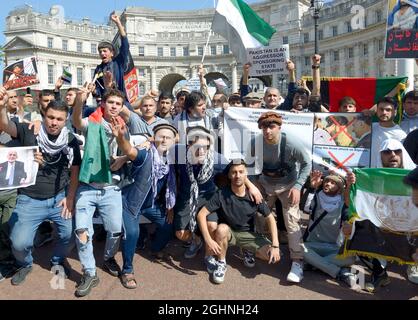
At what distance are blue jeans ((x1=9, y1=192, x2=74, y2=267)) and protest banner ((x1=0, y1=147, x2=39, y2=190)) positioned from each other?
0.68 ft

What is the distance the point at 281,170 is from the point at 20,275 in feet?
11.1

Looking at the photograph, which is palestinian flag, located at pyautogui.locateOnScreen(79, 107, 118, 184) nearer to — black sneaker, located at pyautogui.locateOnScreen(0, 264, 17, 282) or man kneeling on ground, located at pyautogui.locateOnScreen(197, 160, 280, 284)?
man kneeling on ground, located at pyautogui.locateOnScreen(197, 160, 280, 284)

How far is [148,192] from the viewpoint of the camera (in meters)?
4.59

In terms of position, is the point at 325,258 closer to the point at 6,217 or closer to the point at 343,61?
the point at 6,217

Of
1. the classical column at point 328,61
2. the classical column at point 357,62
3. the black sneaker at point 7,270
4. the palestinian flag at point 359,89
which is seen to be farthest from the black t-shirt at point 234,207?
the classical column at point 328,61

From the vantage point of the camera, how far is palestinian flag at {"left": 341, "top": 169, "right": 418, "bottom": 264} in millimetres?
4105

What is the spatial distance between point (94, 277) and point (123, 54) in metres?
3.57

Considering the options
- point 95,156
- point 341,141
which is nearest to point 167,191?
point 95,156

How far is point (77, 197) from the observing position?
4219 millimetres

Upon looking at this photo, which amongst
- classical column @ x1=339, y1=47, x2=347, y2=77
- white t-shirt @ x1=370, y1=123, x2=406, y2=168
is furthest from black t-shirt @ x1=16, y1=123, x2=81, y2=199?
classical column @ x1=339, y1=47, x2=347, y2=77

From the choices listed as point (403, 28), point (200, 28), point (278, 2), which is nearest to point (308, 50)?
point (278, 2)

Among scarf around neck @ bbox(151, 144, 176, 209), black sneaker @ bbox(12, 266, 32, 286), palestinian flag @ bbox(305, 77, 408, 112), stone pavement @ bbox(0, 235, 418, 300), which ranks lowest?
stone pavement @ bbox(0, 235, 418, 300)

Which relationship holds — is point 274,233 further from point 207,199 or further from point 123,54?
point 123,54

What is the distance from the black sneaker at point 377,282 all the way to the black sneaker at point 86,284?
2.98m
